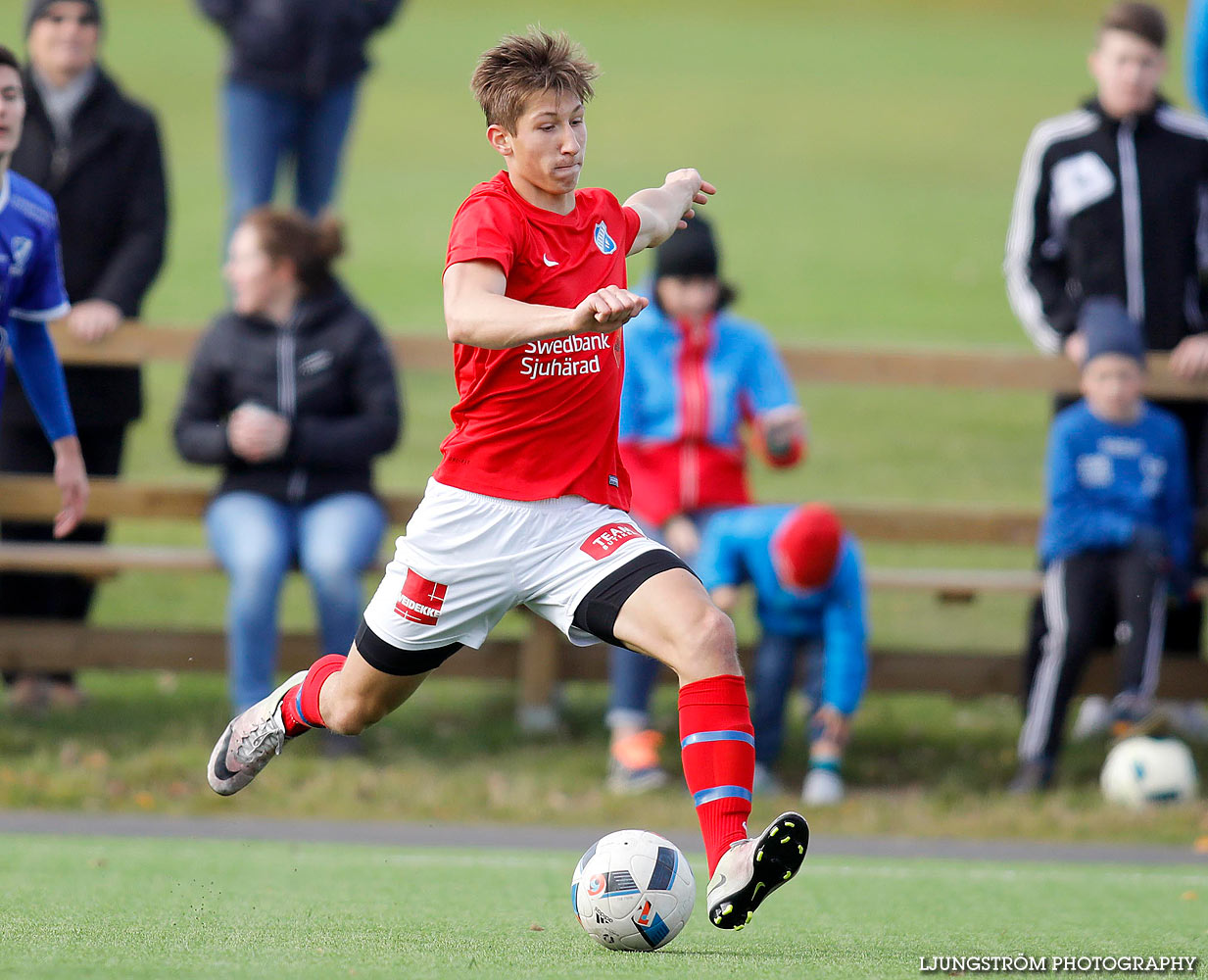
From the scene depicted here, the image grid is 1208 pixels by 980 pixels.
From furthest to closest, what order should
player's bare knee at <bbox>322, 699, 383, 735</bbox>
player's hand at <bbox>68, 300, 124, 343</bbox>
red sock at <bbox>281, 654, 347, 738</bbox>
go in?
player's hand at <bbox>68, 300, 124, 343</bbox>, red sock at <bbox>281, 654, 347, 738</bbox>, player's bare knee at <bbox>322, 699, 383, 735</bbox>

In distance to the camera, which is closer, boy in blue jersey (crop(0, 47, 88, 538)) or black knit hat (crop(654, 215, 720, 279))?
boy in blue jersey (crop(0, 47, 88, 538))

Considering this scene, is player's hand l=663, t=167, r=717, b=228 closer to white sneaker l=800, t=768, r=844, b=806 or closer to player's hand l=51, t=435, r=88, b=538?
player's hand l=51, t=435, r=88, b=538

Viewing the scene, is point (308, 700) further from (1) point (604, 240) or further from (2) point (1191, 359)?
(2) point (1191, 359)

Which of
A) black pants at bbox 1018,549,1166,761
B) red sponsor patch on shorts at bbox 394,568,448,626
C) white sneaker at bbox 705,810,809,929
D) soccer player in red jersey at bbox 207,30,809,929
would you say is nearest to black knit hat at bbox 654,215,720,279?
black pants at bbox 1018,549,1166,761

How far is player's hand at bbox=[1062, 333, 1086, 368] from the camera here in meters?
7.80

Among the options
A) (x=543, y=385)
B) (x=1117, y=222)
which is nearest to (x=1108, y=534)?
(x=1117, y=222)

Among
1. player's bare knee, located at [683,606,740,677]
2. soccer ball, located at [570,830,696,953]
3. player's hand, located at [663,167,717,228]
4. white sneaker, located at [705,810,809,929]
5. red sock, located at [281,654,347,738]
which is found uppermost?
player's hand, located at [663,167,717,228]

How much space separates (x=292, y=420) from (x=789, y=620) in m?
2.26

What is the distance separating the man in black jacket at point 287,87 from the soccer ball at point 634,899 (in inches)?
226

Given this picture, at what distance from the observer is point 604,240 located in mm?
4645

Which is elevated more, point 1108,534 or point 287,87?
point 287,87

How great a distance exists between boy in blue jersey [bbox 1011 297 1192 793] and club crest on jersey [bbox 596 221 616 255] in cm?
348

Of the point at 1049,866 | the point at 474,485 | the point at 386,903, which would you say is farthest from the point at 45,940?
the point at 1049,866

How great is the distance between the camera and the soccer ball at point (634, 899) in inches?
172
